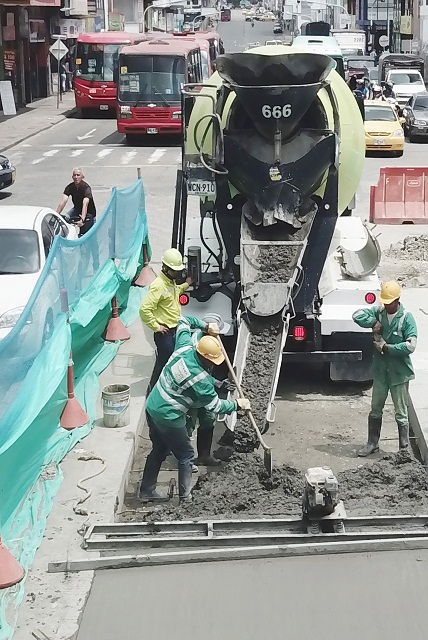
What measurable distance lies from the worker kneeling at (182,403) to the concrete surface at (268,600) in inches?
53.4

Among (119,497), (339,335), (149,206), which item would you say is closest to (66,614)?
(119,497)

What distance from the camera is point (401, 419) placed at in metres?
9.95

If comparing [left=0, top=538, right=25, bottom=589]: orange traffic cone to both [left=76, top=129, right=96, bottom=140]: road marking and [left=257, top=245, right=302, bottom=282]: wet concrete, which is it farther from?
[left=76, top=129, right=96, bottom=140]: road marking

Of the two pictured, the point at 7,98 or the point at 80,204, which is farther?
the point at 7,98

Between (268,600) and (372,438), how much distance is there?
10.3 ft

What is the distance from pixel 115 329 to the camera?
43.1ft

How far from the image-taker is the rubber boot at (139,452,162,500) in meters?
9.09

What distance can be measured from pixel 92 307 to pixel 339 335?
277 centimetres

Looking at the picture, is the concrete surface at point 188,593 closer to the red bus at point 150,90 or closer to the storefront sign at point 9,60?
the red bus at point 150,90

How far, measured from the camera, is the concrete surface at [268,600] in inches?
274

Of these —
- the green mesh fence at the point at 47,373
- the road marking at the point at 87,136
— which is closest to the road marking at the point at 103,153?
the road marking at the point at 87,136

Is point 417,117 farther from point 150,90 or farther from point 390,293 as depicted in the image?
point 390,293

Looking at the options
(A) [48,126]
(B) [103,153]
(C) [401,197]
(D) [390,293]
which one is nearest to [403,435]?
(D) [390,293]

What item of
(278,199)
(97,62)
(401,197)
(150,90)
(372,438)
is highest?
(278,199)
